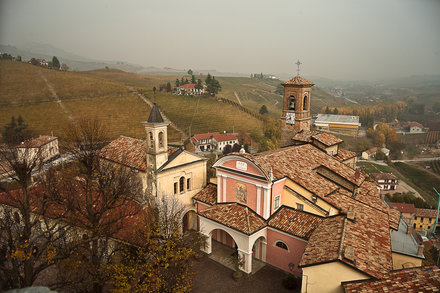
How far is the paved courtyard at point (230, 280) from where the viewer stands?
17.7 metres

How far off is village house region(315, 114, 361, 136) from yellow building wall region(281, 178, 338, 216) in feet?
330

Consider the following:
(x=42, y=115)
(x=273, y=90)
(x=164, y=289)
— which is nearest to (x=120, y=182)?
(x=164, y=289)

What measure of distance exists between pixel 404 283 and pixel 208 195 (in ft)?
49.7

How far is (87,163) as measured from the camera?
19.1 meters

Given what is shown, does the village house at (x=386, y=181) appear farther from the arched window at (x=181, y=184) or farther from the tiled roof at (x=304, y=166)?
the arched window at (x=181, y=184)

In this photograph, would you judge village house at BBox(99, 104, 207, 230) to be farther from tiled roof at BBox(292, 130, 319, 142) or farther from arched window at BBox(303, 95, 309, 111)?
arched window at BBox(303, 95, 309, 111)

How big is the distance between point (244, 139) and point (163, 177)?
174 feet

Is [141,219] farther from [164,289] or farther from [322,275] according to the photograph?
[322,275]

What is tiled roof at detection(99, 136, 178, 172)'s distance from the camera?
23781 mm

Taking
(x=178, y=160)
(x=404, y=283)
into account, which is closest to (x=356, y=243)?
(x=404, y=283)

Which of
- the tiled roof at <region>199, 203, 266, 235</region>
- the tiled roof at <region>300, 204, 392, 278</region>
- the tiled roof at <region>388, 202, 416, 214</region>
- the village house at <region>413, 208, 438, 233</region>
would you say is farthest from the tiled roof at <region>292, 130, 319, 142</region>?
the village house at <region>413, 208, 438, 233</region>

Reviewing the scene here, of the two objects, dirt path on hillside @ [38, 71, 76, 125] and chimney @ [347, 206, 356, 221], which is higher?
dirt path on hillside @ [38, 71, 76, 125]

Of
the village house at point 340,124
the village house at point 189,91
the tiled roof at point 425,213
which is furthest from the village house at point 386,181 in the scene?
the village house at point 189,91

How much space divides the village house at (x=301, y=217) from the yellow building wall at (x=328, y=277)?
4 cm
